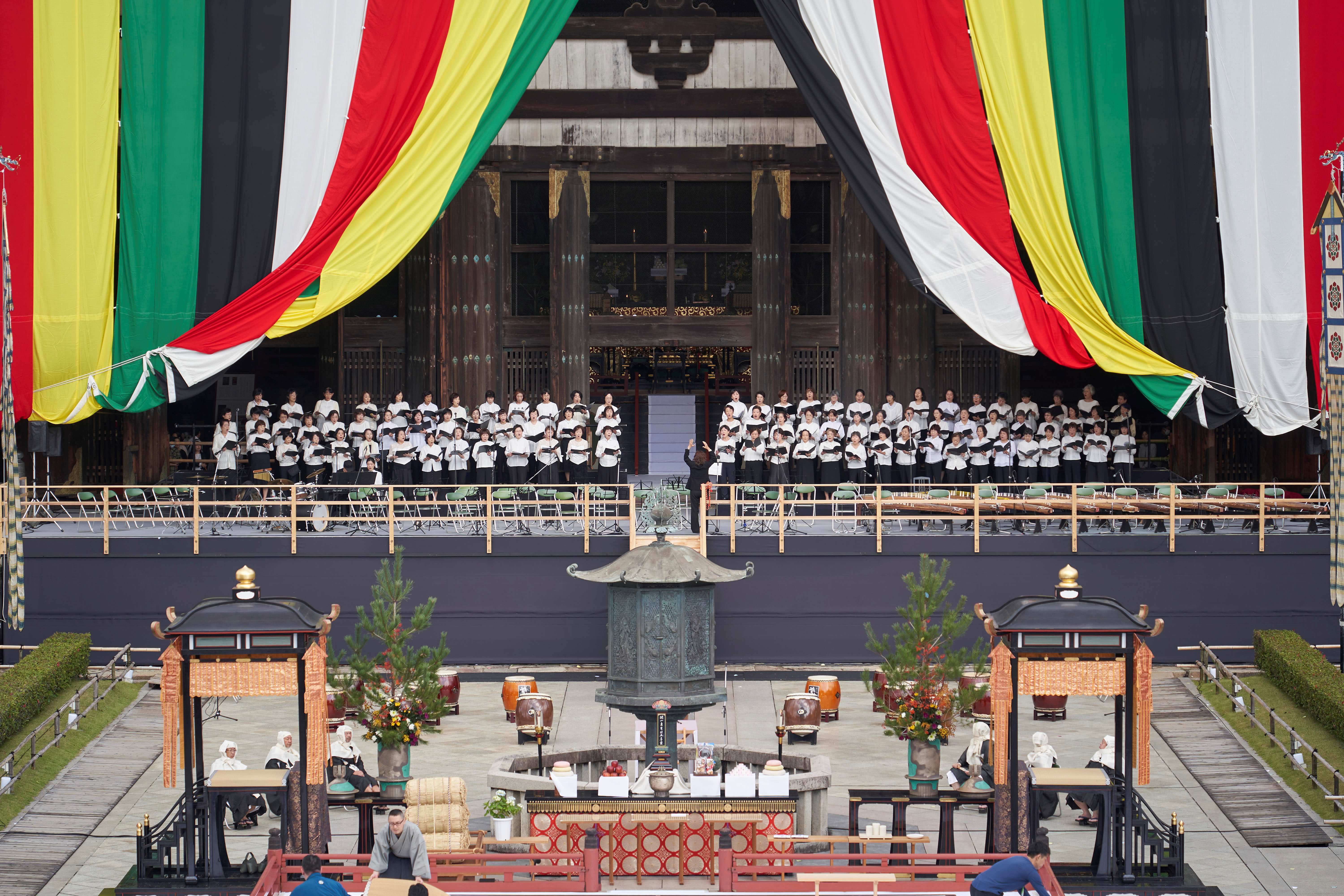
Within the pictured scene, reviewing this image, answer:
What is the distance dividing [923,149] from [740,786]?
12267 millimetres

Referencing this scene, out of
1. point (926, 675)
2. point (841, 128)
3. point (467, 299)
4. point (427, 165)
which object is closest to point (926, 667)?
point (926, 675)

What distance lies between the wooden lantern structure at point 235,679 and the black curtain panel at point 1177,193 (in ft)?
48.7

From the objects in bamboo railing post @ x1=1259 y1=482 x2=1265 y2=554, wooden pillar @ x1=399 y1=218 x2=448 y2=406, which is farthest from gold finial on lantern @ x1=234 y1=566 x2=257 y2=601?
wooden pillar @ x1=399 y1=218 x2=448 y2=406

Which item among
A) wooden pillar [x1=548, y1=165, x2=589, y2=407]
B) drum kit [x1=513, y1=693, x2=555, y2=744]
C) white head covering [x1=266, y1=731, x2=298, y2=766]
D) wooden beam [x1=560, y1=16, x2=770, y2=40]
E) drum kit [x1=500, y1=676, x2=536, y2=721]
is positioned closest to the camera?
white head covering [x1=266, y1=731, x2=298, y2=766]

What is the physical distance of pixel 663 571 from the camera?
17.5 meters

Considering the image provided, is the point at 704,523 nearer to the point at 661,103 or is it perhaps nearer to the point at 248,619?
the point at 661,103

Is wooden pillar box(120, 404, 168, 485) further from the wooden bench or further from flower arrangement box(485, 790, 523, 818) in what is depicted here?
the wooden bench

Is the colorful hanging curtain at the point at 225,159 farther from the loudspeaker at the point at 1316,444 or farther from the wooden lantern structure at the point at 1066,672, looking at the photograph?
the wooden lantern structure at the point at 1066,672

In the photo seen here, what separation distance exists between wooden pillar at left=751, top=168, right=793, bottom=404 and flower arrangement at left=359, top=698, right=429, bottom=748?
1381 centimetres

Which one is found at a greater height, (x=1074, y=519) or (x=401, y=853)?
(x=1074, y=519)

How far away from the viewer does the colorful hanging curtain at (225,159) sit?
2433 cm

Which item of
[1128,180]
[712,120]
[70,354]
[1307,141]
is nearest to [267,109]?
[70,354]

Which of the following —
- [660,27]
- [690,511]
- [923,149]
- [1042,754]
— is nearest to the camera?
[1042,754]

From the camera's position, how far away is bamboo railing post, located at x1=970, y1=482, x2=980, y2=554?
2302cm
